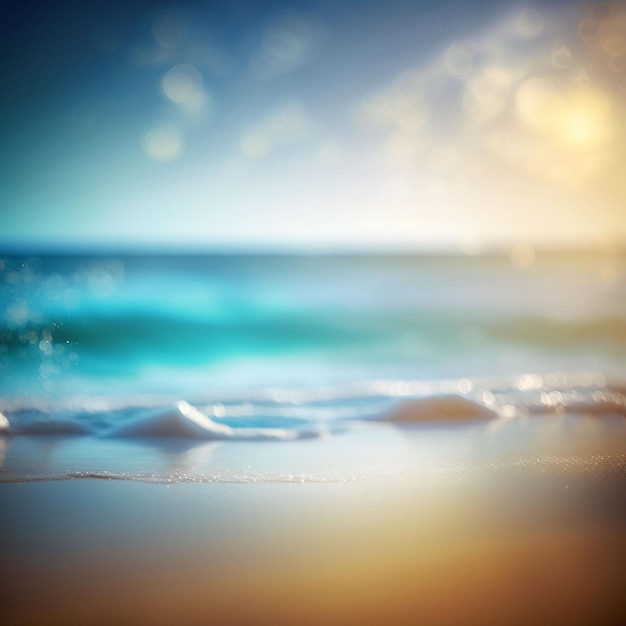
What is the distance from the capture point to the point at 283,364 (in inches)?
251

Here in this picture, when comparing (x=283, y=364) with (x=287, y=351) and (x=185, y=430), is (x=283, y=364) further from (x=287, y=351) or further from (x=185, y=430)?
(x=185, y=430)

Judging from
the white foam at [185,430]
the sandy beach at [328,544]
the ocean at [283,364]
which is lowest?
the sandy beach at [328,544]

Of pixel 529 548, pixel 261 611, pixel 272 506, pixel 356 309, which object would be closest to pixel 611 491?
pixel 529 548

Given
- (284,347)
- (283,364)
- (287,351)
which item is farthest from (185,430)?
(284,347)

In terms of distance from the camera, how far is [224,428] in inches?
120

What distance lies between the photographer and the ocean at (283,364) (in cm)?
321

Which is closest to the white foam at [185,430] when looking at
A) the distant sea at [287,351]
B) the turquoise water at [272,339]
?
the distant sea at [287,351]

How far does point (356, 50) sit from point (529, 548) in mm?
3899

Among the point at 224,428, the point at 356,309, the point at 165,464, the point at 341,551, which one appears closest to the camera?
the point at 341,551

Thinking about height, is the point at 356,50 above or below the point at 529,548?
above

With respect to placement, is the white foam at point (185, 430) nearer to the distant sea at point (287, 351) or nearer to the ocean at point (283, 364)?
the ocean at point (283, 364)

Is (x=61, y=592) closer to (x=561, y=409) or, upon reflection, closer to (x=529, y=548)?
(x=529, y=548)

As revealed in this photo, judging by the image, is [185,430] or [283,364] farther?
[283,364]

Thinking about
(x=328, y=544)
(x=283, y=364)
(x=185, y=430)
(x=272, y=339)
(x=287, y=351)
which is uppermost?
(x=272, y=339)
